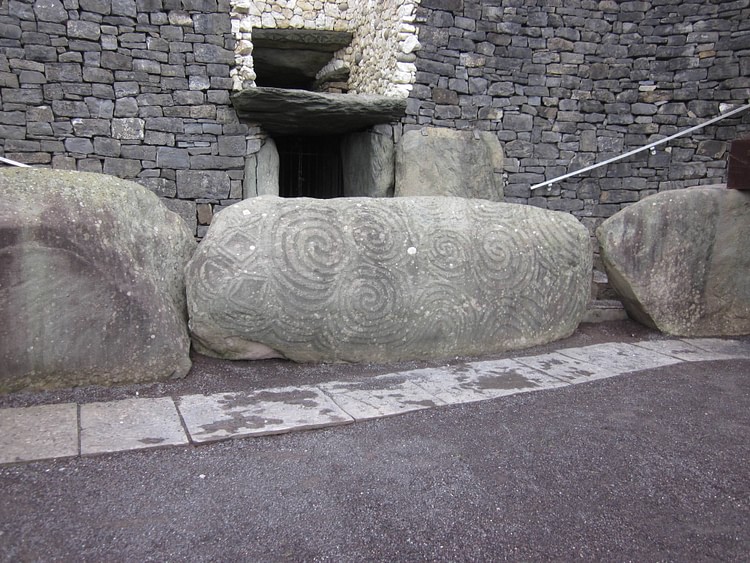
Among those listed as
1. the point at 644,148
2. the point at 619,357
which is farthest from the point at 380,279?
the point at 644,148

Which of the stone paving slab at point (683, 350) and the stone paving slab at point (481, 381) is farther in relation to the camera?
the stone paving slab at point (683, 350)

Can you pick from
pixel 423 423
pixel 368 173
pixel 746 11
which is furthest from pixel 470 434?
pixel 746 11

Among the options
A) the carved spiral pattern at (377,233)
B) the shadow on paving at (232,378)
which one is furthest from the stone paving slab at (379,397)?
the carved spiral pattern at (377,233)

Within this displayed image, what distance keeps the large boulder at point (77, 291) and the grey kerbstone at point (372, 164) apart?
4.35m

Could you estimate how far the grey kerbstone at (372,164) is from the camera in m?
7.10

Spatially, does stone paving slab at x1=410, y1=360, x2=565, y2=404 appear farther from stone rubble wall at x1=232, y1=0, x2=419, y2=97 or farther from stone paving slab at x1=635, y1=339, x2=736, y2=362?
stone rubble wall at x1=232, y1=0, x2=419, y2=97

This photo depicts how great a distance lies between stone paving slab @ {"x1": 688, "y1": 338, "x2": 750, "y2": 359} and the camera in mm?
3756

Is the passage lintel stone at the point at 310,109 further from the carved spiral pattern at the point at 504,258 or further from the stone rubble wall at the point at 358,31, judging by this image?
the carved spiral pattern at the point at 504,258

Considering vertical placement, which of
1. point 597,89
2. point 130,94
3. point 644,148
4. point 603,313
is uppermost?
point 597,89

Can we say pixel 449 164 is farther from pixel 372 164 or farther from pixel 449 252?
pixel 449 252

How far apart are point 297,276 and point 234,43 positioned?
4587mm

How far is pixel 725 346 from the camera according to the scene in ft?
12.9

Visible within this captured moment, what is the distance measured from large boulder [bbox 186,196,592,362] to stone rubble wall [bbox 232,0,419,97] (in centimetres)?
386

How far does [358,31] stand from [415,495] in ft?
23.9
